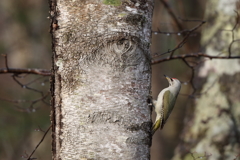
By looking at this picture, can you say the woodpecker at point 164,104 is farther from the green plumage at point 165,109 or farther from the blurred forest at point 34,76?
the blurred forest at point 34,76

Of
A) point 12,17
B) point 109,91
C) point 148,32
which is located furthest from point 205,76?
point 12,17

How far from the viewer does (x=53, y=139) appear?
2305mm

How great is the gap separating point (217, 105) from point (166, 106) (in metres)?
1.22

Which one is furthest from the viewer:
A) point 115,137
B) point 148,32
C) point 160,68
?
point 160,68

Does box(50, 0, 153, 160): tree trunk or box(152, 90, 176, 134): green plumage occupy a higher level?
box(50, 0, 153, 160): tree trunk

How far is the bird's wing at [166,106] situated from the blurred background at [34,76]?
3.86 m

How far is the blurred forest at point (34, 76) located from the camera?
880 centimetres

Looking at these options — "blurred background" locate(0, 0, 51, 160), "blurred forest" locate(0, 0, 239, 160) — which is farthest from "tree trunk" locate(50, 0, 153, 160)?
"blurred background" locate(0, 0, 51, 160)

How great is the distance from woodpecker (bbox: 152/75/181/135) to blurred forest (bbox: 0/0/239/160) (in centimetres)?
357

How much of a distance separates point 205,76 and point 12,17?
7791 mm

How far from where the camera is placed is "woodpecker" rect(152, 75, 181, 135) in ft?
13.3

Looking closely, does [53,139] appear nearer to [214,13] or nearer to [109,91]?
[109,91]

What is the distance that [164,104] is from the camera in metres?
4.18

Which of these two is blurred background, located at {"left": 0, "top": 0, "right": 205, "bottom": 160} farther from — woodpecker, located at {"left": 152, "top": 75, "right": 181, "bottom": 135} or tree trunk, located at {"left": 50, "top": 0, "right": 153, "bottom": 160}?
tree trunk, located at {"left": 50, "top": 0, "right": 153, "bottom": 160}
